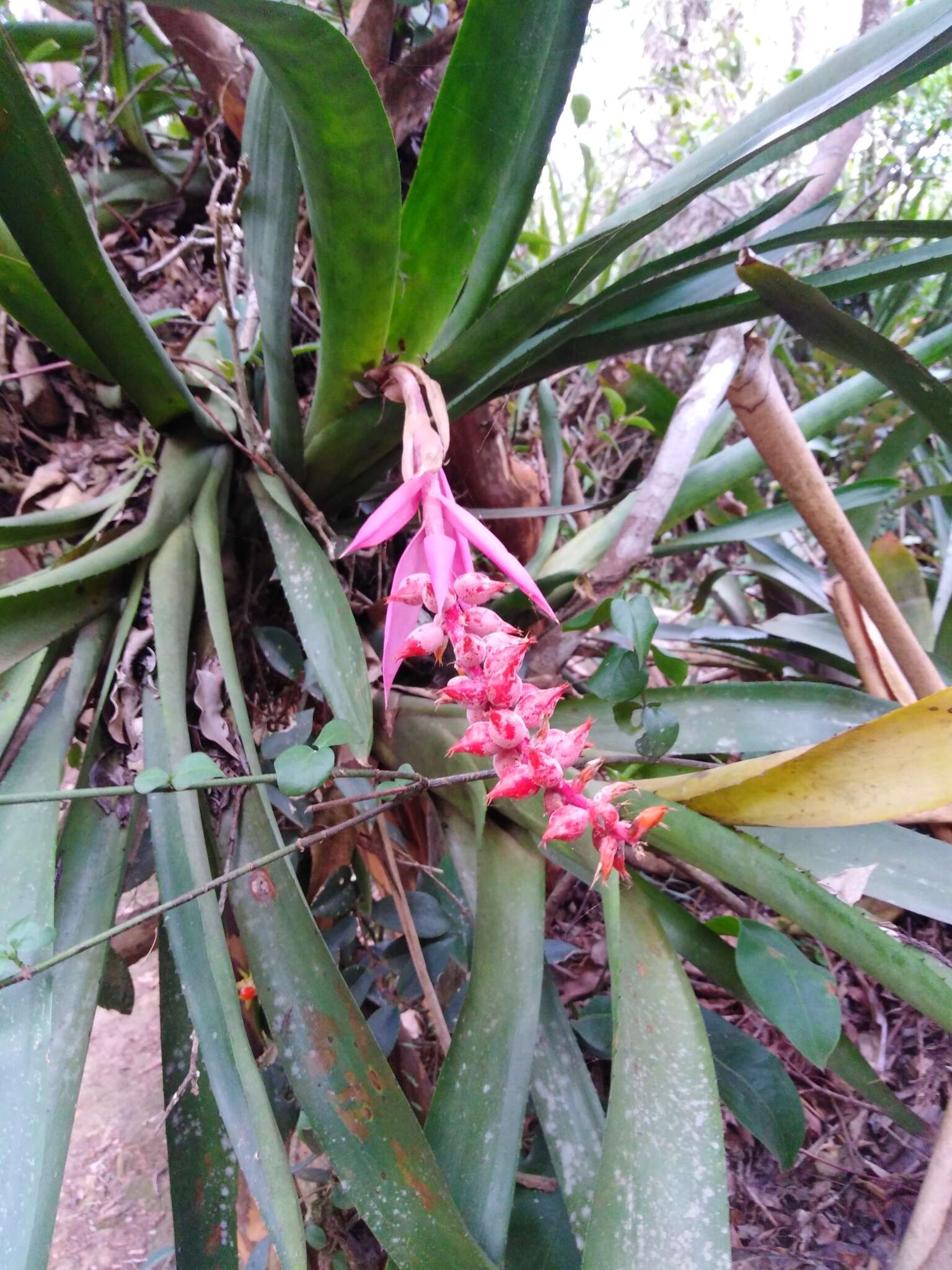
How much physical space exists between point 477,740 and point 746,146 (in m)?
0.39

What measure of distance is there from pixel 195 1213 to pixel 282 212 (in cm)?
65

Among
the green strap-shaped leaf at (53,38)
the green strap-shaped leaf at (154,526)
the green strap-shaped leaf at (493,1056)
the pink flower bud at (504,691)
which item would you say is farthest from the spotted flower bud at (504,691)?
the green strap-shaped leaf at (53,38)

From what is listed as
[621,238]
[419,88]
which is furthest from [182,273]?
[621,238]

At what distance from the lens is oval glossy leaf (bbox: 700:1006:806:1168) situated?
0.42m

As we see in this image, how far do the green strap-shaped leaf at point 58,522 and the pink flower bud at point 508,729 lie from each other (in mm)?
404

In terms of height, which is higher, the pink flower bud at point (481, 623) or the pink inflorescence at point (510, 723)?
the pink flower bud at point (481, 623)

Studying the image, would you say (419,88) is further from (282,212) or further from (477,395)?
(477,395)

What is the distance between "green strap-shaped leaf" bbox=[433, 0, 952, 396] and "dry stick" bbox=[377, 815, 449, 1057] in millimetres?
379

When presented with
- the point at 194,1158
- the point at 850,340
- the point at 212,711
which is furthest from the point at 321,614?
the point at 850,340

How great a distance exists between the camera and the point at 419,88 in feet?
2.31

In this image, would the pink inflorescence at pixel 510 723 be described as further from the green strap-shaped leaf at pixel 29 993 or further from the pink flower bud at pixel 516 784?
the green strap-shaped leaf at pixel 29 993

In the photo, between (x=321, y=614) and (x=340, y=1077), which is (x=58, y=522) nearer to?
(x=321, y=614)

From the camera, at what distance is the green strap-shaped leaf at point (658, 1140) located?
0.88ft

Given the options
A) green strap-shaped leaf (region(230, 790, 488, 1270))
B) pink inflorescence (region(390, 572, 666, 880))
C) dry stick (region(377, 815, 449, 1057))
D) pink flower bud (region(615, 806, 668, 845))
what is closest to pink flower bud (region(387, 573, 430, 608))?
pink inflorescence (region(390, 572, 666, 880))
